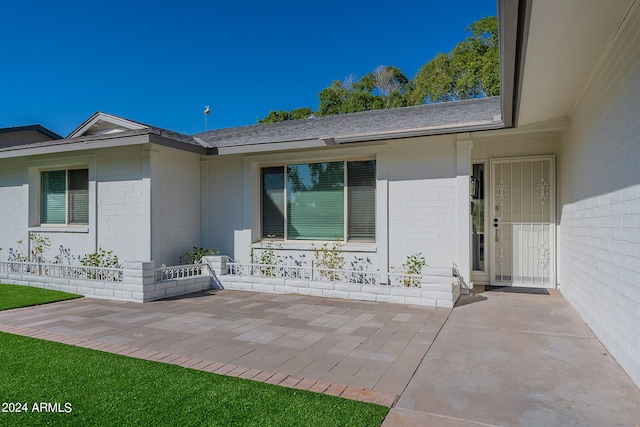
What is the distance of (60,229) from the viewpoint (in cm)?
909

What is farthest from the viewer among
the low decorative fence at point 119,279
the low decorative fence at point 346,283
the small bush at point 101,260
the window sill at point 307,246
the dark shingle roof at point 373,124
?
the small bush at point 101,260

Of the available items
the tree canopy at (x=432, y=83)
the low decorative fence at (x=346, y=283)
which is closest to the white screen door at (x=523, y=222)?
the low decorative fence at (x=346, y=283)

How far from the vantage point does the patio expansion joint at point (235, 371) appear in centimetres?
295

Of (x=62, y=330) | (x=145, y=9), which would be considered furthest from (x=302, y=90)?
(x=62, y=330)

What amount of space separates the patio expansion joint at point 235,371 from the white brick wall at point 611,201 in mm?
2155

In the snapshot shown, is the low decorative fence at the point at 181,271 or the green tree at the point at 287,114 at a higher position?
the green tree at the point at 287,114

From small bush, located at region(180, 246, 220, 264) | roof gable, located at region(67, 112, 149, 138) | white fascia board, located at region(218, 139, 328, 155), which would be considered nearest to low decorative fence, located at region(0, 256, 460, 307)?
small bush, located at region(180, 246, 220, 264)

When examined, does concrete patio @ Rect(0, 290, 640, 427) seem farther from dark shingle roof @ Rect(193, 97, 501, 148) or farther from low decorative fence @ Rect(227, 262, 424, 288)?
dark shingle roof @ Rect(193, 97, 501, 148)

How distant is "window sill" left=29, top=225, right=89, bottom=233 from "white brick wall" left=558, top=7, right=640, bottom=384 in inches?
370

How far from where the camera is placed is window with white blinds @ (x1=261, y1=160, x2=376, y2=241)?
793 centimetres

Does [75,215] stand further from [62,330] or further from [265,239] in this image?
[62,330]

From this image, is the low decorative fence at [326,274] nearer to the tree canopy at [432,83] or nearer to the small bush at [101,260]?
the small bush at [101,260]

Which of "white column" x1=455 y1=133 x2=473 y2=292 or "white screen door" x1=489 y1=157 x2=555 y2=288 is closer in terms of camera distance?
"white column" x1=455 y1=133 x2=473 y2=292

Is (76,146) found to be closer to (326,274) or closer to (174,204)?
(174,204)
